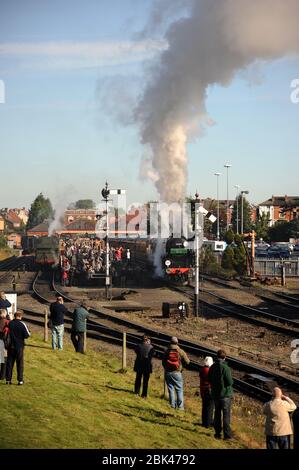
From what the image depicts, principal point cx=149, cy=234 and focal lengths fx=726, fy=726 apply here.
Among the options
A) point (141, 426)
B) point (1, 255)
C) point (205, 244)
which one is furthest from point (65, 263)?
point (1, 255)

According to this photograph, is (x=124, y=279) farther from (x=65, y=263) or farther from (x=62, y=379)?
(x=62, y=379)

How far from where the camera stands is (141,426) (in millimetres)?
12953

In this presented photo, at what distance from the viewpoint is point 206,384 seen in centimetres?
1315

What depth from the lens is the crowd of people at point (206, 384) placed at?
11.0 metres

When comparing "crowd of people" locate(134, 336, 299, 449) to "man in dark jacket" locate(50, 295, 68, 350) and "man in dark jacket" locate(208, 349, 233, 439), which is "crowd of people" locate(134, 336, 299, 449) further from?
"man in dark jacket" locate(50, 295, 68, 350)

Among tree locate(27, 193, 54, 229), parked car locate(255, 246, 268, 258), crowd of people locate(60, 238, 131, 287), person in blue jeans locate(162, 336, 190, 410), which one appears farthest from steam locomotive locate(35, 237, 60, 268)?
tree locate(27, 193, 54, 229)

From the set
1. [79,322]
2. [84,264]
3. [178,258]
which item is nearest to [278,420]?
[79,322]

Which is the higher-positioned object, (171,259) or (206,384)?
(171,259)

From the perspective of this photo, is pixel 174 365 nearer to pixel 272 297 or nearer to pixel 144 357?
pixel 144 357

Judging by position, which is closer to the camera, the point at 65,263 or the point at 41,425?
the point at 41,425

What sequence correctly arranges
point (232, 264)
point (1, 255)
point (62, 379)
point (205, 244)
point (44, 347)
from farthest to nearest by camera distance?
point (1, 255) → point (205, 244) → point (232, 264) → point (44, 347) → point (62, 379)

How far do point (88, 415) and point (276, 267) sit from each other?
4450 centimetres

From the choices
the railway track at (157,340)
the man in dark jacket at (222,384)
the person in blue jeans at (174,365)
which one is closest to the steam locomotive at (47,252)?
the railway track at (157,340)
